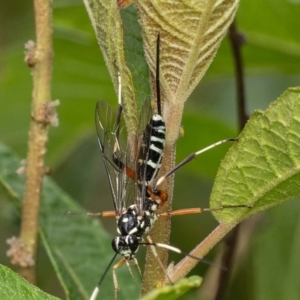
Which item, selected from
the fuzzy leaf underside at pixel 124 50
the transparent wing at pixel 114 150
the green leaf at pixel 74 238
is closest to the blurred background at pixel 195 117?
the green leaf at pixel 74 238

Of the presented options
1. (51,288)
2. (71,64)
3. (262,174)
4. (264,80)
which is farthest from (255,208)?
(264,80)

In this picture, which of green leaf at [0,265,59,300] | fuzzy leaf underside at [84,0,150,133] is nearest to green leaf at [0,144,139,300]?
fuzzy leaf underside at [84,0,150,133]

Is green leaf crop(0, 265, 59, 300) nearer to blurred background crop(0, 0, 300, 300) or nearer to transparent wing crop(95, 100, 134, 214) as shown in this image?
transparent wing crop(95, 100, 134, 214)

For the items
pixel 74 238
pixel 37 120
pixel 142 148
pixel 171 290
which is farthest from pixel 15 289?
pixel 74 238

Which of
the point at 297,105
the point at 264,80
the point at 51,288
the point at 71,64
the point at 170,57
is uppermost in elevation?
the point at 264,80

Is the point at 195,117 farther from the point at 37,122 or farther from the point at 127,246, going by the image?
the point at 37,122

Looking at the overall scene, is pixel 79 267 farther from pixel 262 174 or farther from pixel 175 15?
pixel 175 15
